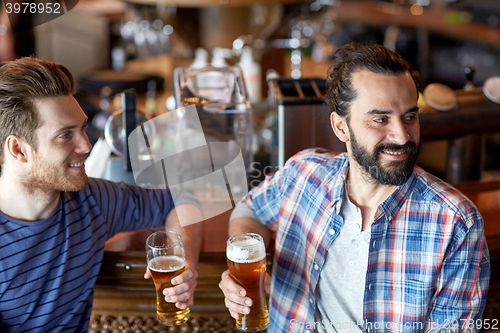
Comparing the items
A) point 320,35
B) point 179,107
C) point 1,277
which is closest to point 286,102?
point 179,107

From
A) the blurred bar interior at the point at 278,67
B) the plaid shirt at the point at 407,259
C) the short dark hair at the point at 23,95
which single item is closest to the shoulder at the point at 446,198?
the plaid shirt at the point at 407,259

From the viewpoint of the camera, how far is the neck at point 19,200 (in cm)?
126

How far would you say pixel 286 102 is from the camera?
1.65 m

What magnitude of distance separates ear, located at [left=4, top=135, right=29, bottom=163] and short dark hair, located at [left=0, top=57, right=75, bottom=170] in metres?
0.01

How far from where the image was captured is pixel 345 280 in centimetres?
127

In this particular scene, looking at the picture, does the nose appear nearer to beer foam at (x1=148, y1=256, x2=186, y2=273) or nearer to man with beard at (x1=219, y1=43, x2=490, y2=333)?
man with beard at (x1=219, y1=43, x2=490, y2=333)

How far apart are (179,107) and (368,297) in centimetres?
102

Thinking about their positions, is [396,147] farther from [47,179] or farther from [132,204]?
[47,179]

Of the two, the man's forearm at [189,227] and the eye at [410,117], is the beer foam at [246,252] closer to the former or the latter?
the man's forearm at [189,227]

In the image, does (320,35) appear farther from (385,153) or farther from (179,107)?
(385,153)

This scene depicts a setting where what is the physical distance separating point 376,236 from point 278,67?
3142 mm

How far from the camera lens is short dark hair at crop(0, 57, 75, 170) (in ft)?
4.02

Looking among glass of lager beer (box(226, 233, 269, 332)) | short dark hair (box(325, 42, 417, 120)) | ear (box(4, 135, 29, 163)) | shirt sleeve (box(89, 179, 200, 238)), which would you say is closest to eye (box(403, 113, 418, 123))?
short dark hair (box(325, 42, 417, 120))

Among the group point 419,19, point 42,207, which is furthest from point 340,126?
point 419,19
